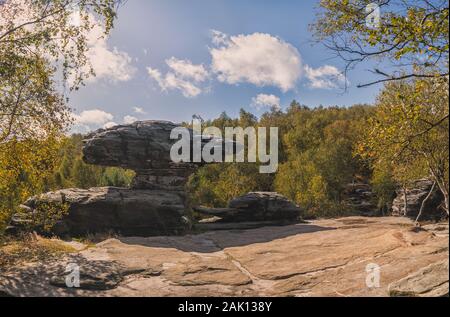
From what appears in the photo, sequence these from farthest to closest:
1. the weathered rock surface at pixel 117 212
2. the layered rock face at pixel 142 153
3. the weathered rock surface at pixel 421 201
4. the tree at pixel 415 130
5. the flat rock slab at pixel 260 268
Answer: the weathered rock surface at pixel 421 201 < the layered rock face at pixel 142 153 < the weathered rock surface at pixel 117 212 < the flat rock slab at pixel 260 268 < the tree at pixel 415 130

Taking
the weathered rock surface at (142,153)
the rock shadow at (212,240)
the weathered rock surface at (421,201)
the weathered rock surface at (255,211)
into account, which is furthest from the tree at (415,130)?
the weathered rock surface at (421,201)

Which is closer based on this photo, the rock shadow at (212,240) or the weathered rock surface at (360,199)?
the rock shadow at (212,240)

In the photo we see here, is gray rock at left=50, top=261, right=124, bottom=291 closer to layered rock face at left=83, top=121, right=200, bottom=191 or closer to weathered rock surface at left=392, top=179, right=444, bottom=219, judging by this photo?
layered rock face at left=83, top=121, right=200, bottom=191

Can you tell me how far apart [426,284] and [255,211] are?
22775mm

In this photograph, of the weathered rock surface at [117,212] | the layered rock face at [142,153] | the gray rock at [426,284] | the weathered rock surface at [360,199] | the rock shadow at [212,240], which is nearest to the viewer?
the gray rock at [426,284]

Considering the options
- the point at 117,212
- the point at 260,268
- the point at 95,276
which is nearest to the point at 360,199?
the point at 117,212

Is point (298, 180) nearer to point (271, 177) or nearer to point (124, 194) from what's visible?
point (271, 177)

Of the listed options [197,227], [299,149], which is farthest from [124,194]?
[299,149]

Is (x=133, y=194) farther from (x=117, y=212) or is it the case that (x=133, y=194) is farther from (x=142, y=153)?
(x=142, y=153)

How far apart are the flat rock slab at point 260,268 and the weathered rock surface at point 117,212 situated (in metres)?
4.49

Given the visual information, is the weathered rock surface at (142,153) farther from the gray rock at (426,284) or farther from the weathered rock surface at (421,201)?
the weathered rock surface at (421,201)

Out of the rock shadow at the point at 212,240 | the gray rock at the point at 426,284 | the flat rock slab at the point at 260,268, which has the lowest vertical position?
the rock shadow at the point at 212,240

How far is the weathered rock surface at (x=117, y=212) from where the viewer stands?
81.9 ft

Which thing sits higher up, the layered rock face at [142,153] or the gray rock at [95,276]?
the layered rock face at [142,153]
